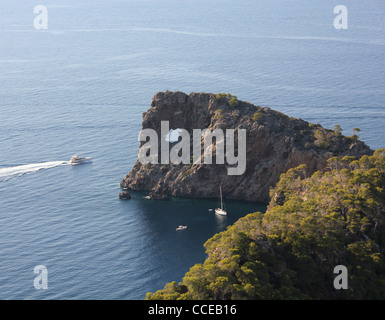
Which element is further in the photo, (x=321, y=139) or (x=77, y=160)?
(x=77, y=160)

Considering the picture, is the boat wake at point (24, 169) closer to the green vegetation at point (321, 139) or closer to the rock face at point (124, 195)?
the rock face at point (124, 195)

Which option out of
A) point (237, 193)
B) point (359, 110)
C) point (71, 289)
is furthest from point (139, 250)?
point (359, 110)

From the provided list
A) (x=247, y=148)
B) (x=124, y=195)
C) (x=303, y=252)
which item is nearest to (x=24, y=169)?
(x=124, y=195)

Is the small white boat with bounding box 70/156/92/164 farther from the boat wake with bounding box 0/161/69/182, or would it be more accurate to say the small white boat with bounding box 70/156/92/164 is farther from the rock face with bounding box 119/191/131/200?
the rock face with bounding box 119/191/131/200

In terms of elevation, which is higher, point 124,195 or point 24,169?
point 24,169

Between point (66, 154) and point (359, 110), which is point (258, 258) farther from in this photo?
point (359, 110)

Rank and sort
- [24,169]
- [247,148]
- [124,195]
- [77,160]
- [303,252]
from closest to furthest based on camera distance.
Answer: [303,252] → [247,148] → [124,195] → [24,169] → [77,160]

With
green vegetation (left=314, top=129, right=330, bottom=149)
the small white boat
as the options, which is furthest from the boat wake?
green vegetation (left=314, top=129, right=330, bottom=149)

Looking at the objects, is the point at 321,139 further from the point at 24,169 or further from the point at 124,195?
the point at 24,169

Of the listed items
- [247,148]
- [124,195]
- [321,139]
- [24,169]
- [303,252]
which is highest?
[321,139]
